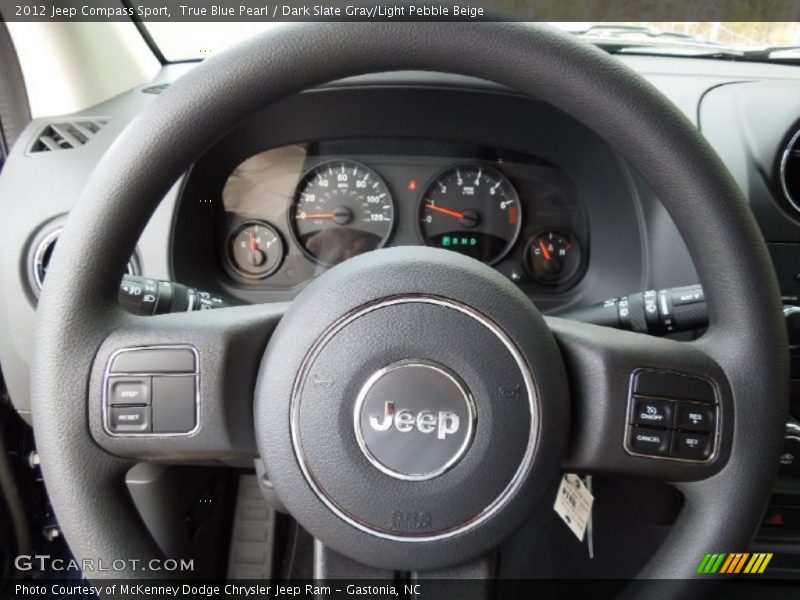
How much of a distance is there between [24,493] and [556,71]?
150 cm

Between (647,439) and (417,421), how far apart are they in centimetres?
27

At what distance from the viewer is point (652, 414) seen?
85 cm

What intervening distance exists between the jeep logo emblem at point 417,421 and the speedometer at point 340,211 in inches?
38.1

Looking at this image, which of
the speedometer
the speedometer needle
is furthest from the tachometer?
the speedometer needle

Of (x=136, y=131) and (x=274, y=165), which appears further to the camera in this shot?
(x=274, y=165)

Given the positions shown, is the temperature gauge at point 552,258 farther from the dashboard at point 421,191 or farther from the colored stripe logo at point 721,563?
the colored stripe logo at point 721,563

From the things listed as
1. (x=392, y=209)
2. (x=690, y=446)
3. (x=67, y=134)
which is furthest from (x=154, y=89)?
(x=690, y=446)

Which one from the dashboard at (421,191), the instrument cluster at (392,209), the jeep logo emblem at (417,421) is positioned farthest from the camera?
the instrument cluster at (392,209)

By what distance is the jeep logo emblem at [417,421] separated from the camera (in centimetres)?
79

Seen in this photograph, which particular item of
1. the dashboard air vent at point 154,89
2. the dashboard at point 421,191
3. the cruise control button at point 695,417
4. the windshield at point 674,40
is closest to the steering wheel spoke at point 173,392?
the cruise control button at point 695,417

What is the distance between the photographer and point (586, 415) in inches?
34.0

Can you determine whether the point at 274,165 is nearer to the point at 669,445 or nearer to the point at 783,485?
the point at 669,445

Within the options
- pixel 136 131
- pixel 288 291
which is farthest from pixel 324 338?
pixel 288 291
